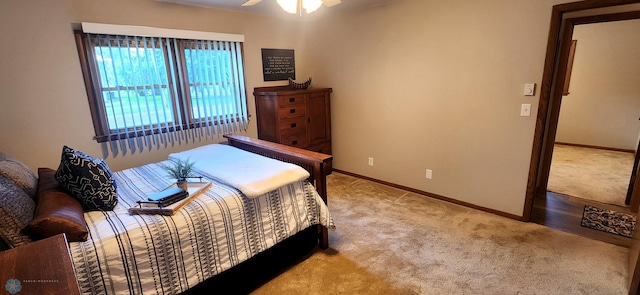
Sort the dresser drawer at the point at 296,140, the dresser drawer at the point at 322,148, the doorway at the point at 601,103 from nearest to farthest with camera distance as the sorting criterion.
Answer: the dresser drawer at the point at 296,140 < the dresser drawer at the point at 322,148 < the doorway at the point at 601,103

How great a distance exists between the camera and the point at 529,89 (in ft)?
8.12

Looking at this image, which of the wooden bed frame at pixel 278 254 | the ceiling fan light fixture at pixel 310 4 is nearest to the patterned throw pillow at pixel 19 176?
the wooden bed frame at pixel 278 254

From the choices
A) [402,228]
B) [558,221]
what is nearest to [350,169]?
[402,228]

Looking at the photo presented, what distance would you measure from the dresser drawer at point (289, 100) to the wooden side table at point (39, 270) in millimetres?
2593

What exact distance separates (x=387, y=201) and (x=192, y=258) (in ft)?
7.18

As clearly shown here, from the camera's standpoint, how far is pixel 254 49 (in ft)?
11.8

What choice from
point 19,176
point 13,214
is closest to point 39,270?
point 13,214

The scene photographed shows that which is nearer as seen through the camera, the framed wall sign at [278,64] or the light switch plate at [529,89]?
the light switch plate at [529,89]

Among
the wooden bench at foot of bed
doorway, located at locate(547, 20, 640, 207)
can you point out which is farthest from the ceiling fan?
doorway, located at locate(547, 20, 640, 207)

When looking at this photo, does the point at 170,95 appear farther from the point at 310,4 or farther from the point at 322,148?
the point at 322,148

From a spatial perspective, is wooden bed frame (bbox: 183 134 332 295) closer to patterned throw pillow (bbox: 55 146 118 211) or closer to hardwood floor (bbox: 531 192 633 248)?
patterned throw pillow (bbox: 55 146 118 211)

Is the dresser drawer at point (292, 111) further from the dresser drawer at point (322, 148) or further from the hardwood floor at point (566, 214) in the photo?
the hardwood floor at point (566, 214)

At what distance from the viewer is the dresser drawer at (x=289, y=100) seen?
11.4ft

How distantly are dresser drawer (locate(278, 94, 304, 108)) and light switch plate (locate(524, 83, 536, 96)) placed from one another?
2.33 meters
